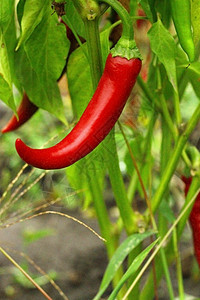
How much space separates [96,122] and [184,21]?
168 millimetres

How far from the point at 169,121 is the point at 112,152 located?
156 millimetres

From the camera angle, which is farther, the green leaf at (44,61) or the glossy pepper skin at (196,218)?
the glossy pepper skin at (196,218)

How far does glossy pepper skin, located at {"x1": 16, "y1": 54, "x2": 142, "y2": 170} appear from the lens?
73 centimetres

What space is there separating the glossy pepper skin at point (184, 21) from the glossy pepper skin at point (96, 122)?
0.06m

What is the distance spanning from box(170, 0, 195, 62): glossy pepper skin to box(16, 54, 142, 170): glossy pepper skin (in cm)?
6

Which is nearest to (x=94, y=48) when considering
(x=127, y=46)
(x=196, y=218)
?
(x=127, y=46)

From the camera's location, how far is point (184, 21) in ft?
2.42

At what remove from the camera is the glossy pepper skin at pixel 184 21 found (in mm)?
730

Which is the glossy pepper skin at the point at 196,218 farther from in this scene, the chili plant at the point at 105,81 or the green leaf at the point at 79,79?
the green leaf at the point at 79,79

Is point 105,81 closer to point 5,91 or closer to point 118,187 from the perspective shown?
point 5,91

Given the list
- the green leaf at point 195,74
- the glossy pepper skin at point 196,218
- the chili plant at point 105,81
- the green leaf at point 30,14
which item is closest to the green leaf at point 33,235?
the chili plant at point 105,81

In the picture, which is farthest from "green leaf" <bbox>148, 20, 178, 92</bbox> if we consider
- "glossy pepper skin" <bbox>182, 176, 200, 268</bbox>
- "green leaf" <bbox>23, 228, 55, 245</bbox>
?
"green leaf" <bbox>23, 228, 55, 245</bbox>

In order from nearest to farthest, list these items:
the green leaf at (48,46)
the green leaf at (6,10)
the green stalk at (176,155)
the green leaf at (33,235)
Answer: the green leaf at (6,10), the green leaf at (48,46), the green stalk at (176,155), the green leaf at (33,235)

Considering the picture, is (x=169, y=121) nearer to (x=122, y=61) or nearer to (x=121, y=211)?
(x=121, y=211)
